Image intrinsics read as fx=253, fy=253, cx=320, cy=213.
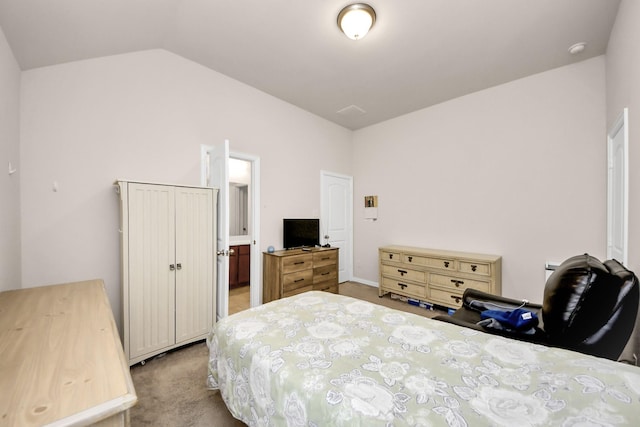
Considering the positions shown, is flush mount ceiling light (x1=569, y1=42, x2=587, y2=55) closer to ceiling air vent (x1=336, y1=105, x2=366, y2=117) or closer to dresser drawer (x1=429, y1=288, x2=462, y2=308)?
ceiling air vent (x1=336, y1=105, x2=366, y2=117)

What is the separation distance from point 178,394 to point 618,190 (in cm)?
407

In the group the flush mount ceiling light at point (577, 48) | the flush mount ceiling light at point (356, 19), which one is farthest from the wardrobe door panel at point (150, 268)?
the flush mount ceiling light at point (577, 48)

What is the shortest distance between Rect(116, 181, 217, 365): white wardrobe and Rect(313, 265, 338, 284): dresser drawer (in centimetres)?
154

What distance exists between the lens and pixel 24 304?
1504 mm

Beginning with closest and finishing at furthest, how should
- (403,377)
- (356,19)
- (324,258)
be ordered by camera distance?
1. (403,377)
2. (356,19)
3. (324,258)

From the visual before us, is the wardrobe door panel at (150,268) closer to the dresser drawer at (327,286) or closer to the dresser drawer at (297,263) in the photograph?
the dresser drawer at (297,263)

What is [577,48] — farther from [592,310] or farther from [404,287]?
[404,287]

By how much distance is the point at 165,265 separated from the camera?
7.61 ft

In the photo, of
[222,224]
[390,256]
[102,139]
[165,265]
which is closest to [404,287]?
[390,256]

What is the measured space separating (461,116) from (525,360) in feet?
11.3

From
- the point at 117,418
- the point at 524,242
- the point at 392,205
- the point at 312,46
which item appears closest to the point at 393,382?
the point at 117,418

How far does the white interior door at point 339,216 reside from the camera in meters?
4.52

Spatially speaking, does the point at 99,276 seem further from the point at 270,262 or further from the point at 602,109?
the point at 602,109

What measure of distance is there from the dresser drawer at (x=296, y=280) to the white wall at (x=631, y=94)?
9.86 ft
